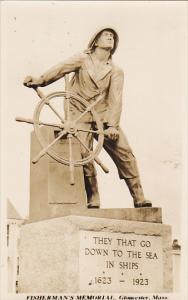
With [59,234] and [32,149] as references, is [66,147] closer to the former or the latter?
[32,149]

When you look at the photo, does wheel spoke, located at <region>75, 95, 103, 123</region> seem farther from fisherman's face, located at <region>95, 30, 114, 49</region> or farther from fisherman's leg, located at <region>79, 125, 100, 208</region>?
fisherman's face, located at <region>95, 30, 114, 49</region>

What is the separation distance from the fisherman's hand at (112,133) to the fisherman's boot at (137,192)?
0.51 meters

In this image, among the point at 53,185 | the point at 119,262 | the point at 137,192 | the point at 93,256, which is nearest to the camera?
the point at 93,256

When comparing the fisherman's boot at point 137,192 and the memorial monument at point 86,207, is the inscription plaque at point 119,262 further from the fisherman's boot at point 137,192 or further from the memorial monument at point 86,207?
the fisherman's boot at point 137,192

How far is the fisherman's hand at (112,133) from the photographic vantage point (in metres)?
6.40

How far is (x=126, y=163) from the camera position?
259 inches

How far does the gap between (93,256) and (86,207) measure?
54 centimetres

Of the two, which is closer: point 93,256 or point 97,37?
point 93,256

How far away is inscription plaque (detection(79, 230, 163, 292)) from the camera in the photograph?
571 centimetres

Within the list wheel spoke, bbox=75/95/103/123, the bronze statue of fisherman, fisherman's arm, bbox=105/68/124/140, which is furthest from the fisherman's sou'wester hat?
wheel spoke, bbox=75/95/103/123

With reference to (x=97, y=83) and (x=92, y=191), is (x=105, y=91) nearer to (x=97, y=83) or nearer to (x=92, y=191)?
(x=97, y=83)

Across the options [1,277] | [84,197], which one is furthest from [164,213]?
[1,277]

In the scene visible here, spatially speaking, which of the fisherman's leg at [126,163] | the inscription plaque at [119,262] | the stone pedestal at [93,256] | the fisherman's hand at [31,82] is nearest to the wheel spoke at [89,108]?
the fisherman's leg at [126,163]

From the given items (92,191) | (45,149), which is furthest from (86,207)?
(45,149)
